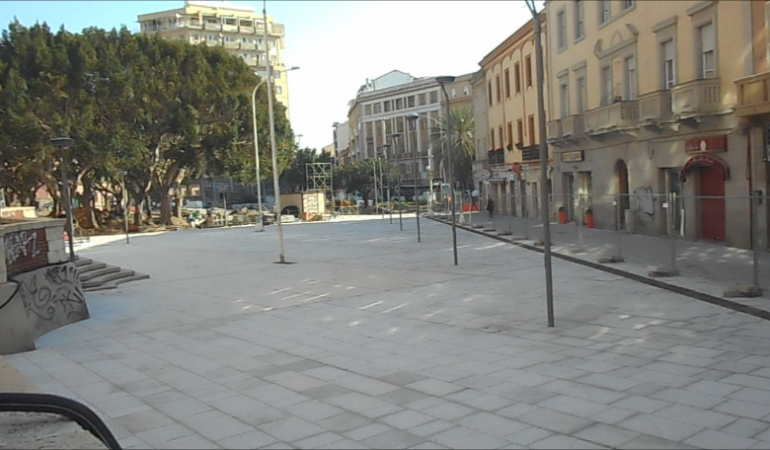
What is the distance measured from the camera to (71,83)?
41906 mm

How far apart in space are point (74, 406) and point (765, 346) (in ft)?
26.0

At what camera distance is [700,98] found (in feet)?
63.5

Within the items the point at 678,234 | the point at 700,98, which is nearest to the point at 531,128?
the point at 700,98

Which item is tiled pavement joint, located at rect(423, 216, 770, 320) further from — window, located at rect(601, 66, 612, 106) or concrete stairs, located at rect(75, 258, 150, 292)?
concrete stairs, located at rect(75, 258, 150, 292)

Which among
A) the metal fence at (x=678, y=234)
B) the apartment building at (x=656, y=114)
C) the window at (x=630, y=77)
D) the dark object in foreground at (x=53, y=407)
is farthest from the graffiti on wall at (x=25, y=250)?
the window at (x=630, y=77)

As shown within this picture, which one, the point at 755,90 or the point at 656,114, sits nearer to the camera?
the point at 755,90

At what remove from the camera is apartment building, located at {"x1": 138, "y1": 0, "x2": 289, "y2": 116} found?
4072 inches

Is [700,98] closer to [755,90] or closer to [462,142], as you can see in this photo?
[755,90]

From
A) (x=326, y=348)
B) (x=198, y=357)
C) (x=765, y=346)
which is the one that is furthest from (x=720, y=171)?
(x=198, y=357)

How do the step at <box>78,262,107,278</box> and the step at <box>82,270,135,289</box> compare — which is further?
the step at <box>78,262,107,278</box>

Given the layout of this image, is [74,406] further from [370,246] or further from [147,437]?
[370,246]

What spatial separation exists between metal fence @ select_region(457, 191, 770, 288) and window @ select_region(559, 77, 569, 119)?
1115 centimetres

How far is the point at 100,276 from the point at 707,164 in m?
18.1

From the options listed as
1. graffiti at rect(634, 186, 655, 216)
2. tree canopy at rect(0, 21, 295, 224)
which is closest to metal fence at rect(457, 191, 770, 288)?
graffiti at rect(634, 186, 655, 216)
